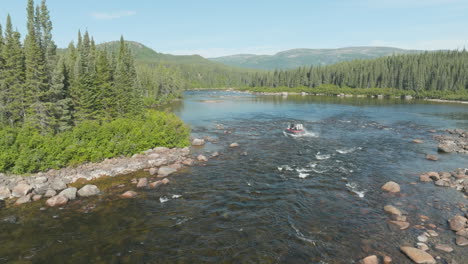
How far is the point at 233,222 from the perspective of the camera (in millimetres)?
23656

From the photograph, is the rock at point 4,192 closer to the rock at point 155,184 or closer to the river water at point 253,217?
the river water at point 253,217

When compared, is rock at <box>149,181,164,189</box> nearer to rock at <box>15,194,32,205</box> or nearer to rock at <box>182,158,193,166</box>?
rock at <box>182,158,193,166</box>

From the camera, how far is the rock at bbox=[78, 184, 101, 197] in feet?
92.6

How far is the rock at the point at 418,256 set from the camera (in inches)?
711

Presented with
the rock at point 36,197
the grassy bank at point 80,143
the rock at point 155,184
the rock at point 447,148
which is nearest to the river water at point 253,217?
the rock at point 155,184

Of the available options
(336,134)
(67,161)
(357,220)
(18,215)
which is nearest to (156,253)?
(18,215)

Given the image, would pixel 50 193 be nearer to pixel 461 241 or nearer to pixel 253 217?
pixel 253 217

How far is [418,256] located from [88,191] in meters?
28.8

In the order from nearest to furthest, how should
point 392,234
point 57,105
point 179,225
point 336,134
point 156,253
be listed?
point 156,253 → point 392,234 → point 179,225 → point 57,105 → point 336,134

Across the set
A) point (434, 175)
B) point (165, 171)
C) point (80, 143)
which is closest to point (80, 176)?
point (80, 143)

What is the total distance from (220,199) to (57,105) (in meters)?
31.5

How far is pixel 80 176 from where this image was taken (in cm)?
3256

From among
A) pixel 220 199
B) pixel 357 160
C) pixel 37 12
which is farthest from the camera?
pixel 37 12

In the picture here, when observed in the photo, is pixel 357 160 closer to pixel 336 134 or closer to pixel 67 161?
pixel 336 134
